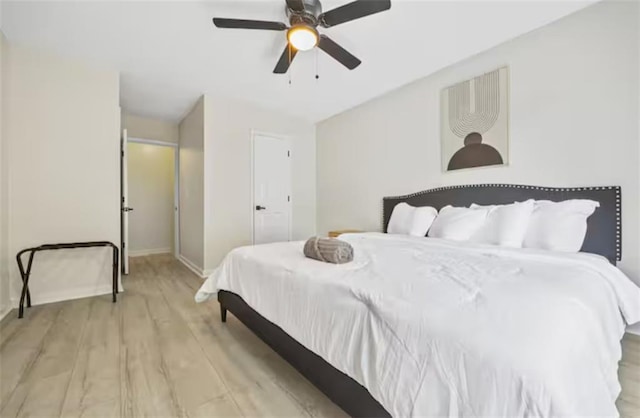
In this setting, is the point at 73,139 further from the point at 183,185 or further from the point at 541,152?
the point at 541,152

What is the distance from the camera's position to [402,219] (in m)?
3.40

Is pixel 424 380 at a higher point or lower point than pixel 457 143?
lower

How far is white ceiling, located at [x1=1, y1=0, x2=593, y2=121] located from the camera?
91.2 inches

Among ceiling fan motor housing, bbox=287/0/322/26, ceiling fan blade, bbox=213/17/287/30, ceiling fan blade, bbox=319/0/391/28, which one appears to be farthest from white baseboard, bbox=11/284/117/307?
ceiling fan blade, bbox=319/0/391/28

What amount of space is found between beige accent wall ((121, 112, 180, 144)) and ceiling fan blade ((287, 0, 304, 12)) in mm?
4142

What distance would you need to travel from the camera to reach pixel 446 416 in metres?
0.85

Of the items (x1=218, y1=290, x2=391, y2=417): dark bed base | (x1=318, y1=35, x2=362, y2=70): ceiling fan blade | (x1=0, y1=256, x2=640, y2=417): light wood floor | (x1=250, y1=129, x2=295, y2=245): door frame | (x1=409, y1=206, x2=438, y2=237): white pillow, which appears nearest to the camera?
(x1=218, y1=290, x2=391, y2=417): dark bed base

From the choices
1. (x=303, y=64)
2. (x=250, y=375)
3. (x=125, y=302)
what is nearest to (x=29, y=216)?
(x=125, y=302)

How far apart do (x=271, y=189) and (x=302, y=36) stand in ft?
9.34

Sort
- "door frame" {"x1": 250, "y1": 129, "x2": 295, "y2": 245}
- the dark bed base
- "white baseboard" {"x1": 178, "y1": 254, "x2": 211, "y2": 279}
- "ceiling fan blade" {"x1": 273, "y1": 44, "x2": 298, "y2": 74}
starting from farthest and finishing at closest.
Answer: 1. "door frame" {"x1": 250, "y1": 129, "x2": 295, "y2": 245}
2. "white baseboard" {"x1": 178, "y1": 254, "x2": 211, "y2": 279}
3. "ceiling fan blade" {"x1": 273, "y1": 44, "x2": 298, "y2": 74}
4. the dark bed base

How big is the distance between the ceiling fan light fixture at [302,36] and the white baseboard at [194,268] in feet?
10.3

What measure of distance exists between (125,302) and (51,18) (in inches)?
105

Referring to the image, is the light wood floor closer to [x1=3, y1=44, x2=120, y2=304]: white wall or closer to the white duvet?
the white duvet

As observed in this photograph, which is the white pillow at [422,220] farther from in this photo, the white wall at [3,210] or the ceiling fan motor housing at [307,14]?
the white wall at [3,210]
